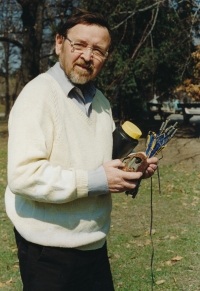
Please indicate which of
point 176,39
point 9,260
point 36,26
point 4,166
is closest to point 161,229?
point 9,260

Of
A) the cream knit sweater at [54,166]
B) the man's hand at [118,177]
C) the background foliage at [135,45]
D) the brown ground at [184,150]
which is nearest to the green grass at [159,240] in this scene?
the cream knit sweater at [54,166]

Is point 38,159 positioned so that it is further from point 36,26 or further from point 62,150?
point 36,26

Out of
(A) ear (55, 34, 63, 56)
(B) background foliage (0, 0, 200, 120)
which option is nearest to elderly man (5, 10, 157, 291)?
(A) ear (55, 34, 63, 56)

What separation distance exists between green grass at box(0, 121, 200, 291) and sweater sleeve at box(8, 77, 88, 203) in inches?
101

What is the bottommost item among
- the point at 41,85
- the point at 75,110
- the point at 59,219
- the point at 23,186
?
the point at 59,219

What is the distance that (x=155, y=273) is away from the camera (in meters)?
4.20

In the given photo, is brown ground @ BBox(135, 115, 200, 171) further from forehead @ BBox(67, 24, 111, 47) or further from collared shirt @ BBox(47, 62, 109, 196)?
forehead @ BBox(67, 24, 111, 47)

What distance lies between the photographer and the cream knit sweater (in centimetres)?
161

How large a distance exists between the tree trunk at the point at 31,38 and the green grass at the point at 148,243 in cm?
959

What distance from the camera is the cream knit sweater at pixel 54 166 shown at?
1610 millimetres

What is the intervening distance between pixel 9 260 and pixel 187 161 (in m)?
6.95

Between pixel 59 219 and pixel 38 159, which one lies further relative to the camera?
pixel 59 219

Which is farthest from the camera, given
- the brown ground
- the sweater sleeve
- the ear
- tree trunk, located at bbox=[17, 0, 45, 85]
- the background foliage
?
tree trunk, located at bbox=[17, 0, 45, 85]

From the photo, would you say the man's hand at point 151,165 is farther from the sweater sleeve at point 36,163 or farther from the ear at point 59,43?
the ear at point 59,43
